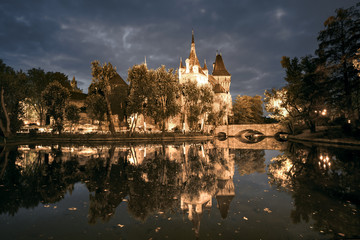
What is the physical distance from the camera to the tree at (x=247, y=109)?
80.1 metres

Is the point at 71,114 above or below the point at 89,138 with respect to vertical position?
above

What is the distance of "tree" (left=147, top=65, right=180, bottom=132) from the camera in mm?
37719

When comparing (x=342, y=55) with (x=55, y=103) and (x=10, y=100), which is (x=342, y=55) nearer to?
(x=55, y=103)

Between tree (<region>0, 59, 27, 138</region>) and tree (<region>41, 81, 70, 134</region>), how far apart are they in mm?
3553

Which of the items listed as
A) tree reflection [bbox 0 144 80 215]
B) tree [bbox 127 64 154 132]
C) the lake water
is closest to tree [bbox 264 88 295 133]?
tree [bbox 127 64 154 132]

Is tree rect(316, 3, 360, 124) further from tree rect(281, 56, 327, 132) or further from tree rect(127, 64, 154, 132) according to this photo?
tree rect(127, 64, 154, 132)

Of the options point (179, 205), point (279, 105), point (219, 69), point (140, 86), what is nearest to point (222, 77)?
point (219, 69)

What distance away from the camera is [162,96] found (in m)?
38.8

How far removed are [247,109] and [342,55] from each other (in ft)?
177

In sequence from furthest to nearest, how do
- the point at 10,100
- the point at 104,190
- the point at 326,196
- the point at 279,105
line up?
the point at 279,105 < the point at 10,100 < the point at 104,190 < the point at 326,196

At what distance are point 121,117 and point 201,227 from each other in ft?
167

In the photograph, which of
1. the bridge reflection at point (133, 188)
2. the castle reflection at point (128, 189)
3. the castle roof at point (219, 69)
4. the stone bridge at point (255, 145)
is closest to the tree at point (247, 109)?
the castle roof at point (219, 69)

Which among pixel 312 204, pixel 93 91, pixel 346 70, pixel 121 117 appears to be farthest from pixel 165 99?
pixel 312 204

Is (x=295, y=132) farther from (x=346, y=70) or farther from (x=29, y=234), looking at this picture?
(x=29, y=234)
